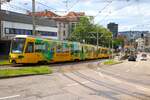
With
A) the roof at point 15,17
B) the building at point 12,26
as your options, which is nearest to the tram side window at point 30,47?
the building at point 12,26

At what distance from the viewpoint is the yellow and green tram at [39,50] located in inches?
1487

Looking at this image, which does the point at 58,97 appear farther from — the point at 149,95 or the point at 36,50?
the point at 36,50

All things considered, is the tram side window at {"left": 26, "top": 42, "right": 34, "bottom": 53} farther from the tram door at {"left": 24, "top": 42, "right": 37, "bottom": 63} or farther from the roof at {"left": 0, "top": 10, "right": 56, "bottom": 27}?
the roof at {"left": 0, "top": 10, "right": 56, "bottom": 27}

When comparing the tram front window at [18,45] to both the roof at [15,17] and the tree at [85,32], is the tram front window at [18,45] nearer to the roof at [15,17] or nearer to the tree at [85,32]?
the roof at [15,17]

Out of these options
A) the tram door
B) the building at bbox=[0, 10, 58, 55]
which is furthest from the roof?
the tram door

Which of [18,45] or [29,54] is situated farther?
[29,54]

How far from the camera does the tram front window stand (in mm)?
37812

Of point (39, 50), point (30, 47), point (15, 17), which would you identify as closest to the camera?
point (30, 47)

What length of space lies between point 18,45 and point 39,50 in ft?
9.80

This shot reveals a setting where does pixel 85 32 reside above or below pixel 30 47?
above

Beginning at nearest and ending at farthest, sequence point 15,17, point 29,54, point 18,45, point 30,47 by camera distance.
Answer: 1. point 18,45
2. point 29,54
3. point 30,47
4. point 15,17

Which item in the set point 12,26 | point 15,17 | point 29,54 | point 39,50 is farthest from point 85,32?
point 29,54

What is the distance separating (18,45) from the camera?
3803 cm

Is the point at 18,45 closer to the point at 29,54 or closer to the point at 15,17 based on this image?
the point at 29,54
